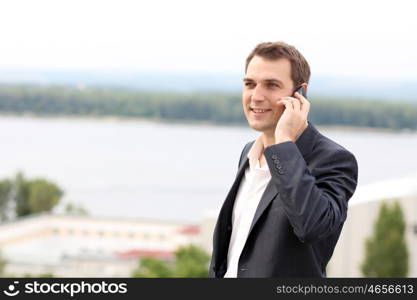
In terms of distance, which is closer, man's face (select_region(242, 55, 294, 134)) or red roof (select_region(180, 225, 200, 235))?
man's face (select_region(242, 55, 294, 134))

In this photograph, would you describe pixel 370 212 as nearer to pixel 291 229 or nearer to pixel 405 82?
pixel 291 229

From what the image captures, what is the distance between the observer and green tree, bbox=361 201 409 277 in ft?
60.8

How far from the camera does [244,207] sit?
1874 mm

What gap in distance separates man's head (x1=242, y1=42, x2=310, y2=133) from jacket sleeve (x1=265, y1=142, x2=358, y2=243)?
0.29ft

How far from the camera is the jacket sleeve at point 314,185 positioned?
66.4 inches

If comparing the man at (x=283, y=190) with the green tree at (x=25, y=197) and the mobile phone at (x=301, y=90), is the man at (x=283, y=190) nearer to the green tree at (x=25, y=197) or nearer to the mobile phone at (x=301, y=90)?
the mobile phone at (x=301, y=90)

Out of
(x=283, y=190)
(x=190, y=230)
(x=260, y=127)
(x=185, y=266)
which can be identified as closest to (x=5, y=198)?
(x=190, y=230)

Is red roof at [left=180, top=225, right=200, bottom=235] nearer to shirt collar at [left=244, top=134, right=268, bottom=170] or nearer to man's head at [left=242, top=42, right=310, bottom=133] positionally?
shirt collar at [left=244, top=134, right=268, bottom=170]

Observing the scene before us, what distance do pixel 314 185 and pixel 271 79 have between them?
231mm

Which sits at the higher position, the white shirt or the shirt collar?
the shirt collar

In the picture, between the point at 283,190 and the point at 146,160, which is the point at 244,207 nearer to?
the point at 283,190

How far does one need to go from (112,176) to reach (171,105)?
26.5 feet

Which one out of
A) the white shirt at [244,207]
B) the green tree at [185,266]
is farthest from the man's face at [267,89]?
the green tree at [185,266]

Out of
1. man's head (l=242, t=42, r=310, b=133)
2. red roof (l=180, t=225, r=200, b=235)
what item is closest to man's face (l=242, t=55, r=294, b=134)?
man's head (l=242, t=42, r=310, b=133)
